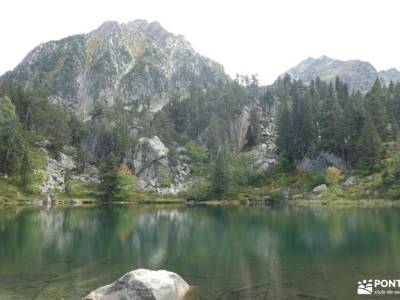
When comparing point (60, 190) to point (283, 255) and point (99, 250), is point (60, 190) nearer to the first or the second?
point (99, 250)

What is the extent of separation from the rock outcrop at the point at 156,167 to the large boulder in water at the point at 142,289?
139 metres

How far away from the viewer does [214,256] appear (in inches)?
1651

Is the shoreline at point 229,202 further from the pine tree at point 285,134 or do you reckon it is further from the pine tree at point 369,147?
the pine tree at point 285,134

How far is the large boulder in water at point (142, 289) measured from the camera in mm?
24312

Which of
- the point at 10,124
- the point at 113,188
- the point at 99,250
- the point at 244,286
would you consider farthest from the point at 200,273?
the point at 10,124

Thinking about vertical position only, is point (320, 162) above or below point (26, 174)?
above

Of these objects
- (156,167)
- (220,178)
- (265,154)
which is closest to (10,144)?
(156,167)

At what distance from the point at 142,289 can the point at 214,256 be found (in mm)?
18350

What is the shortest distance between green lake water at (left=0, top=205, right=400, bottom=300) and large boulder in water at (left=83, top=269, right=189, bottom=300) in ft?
6.86

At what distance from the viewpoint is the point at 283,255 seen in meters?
41.6

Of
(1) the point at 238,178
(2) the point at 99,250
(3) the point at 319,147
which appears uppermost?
(3) the point at 319,147

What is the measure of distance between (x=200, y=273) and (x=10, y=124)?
127 metres

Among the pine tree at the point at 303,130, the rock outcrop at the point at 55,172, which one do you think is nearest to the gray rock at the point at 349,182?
the pine tree at the point at 303,130

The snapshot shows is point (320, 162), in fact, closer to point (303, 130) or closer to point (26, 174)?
point (303, 130)
